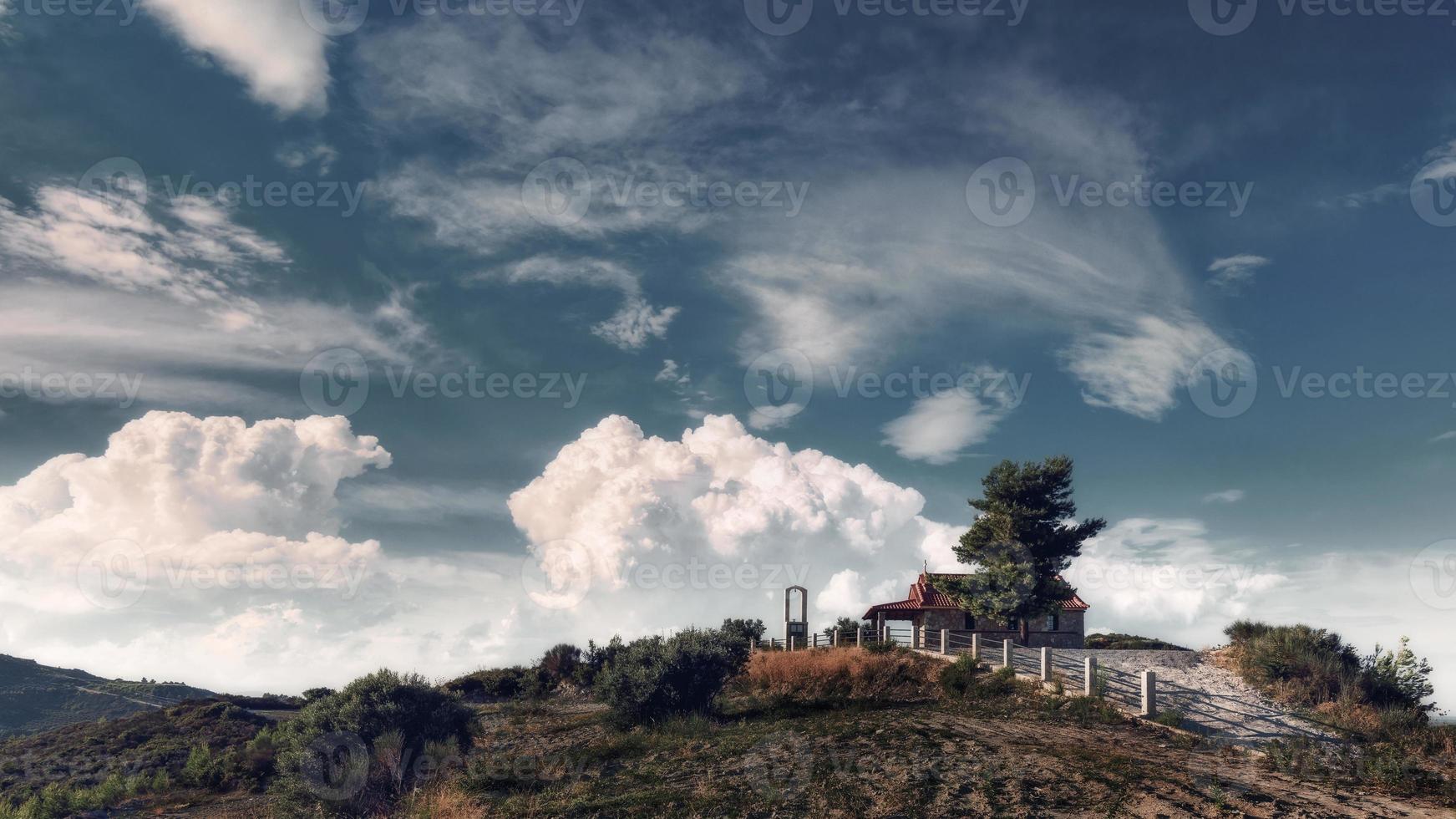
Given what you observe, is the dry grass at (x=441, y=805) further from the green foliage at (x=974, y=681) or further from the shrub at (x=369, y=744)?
the green foliage at (x=974, y=681)

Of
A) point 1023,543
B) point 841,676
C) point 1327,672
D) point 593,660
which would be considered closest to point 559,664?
point 593,660

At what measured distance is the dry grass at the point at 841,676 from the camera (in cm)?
2589

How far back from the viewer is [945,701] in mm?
24156

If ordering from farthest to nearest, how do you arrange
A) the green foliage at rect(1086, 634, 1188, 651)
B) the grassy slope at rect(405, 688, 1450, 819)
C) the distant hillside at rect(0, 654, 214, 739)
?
the distant hillside at rect(0, 654, 214, 739) < the green foliage at rect(1086, 634, 1188, 651) < the grassy slope at rect(405, 688, 1450, 819)

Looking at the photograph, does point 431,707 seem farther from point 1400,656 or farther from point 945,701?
point 1400,656

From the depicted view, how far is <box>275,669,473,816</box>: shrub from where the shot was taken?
1750 centimetres

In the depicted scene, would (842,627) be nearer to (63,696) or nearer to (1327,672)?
(1327,672)

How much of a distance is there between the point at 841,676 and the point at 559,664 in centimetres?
1959

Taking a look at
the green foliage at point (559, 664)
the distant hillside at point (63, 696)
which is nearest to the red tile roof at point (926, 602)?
the green foliage at point (559, 664)

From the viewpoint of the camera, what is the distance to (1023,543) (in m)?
36.5

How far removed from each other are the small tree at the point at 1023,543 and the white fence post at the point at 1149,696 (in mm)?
14744

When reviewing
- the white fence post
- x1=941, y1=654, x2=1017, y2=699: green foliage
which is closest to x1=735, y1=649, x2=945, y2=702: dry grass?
x1=941, y1=654, x2=1017, y2=699: green foliage

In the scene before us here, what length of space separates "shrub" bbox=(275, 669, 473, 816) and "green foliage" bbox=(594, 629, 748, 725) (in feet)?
14.9

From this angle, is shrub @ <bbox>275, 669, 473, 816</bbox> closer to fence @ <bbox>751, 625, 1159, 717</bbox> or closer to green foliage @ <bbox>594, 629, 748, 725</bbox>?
green foliage @ <bbox>594, 629, 748, 725</bbox>
